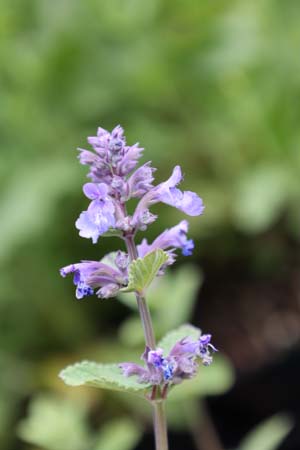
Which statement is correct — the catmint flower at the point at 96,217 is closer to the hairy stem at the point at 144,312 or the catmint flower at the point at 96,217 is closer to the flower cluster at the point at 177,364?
the hairy stem at the point at 144,312

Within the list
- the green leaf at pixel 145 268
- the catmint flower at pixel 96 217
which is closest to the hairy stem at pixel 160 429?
the green leaf at pixel 145 268

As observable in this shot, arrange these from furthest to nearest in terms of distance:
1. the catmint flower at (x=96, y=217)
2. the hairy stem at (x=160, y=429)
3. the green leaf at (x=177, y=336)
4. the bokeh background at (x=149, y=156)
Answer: the bokeh background at (x=149, y=156) < the green leaf at (x=177, y=336) < the hairy stem at (x=160, y=429) < the catmint flower at (x=96, y=217)

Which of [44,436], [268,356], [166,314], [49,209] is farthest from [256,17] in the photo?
[44,436]

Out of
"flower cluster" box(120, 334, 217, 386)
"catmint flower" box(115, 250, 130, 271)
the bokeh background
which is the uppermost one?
the bokeh background

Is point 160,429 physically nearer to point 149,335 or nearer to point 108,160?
point 149,335

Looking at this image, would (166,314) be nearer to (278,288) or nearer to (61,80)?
(278,288)

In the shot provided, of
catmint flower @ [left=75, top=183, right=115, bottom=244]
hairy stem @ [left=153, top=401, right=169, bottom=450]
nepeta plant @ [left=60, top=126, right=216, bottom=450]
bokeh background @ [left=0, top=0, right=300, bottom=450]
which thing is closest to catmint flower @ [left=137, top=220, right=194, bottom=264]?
nepeta plant @ [left=60, top=126, right=216, bottom=450]

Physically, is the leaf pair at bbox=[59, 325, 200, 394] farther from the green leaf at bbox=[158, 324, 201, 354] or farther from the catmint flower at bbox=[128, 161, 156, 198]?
the catmint flower at bbox=[128, 161, 156, 198]
